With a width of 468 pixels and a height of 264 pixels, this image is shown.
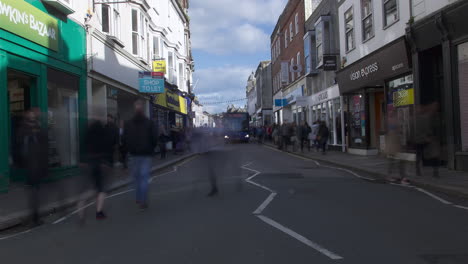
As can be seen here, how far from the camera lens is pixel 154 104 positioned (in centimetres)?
2612

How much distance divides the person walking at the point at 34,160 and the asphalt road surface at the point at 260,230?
1.41ft

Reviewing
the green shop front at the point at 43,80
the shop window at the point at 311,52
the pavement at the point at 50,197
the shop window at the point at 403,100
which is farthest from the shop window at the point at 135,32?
the shop window at the point at 403,100

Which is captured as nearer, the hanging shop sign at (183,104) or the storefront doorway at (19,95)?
the storefront doorway at (19,95)

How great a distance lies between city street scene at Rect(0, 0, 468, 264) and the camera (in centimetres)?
548

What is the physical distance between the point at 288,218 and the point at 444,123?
869 cm

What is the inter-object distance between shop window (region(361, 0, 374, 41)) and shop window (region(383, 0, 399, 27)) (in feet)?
Answer: 3.98

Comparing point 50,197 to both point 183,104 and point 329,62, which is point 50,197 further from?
point 183,104

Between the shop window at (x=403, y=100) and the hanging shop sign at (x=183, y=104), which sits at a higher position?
the hanging shop sign at (x=183, y=104)

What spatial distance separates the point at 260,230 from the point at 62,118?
10116 mm

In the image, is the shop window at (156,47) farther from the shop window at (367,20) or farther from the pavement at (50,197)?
the pavement at (50,197)

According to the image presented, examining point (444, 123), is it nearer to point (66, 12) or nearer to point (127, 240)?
point (127, 240)

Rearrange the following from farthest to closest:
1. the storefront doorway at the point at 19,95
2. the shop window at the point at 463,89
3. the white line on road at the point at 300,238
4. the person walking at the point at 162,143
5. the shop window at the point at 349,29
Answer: the person walking at the point at 162,143, the shop window at the point at 349,29, the storefront doorway at the point at 19,95, the shop window at the point at 463,89, the white line on road at the point at 300,238

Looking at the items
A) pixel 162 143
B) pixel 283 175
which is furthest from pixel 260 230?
pixel 162 143

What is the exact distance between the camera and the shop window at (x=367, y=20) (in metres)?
17.6
